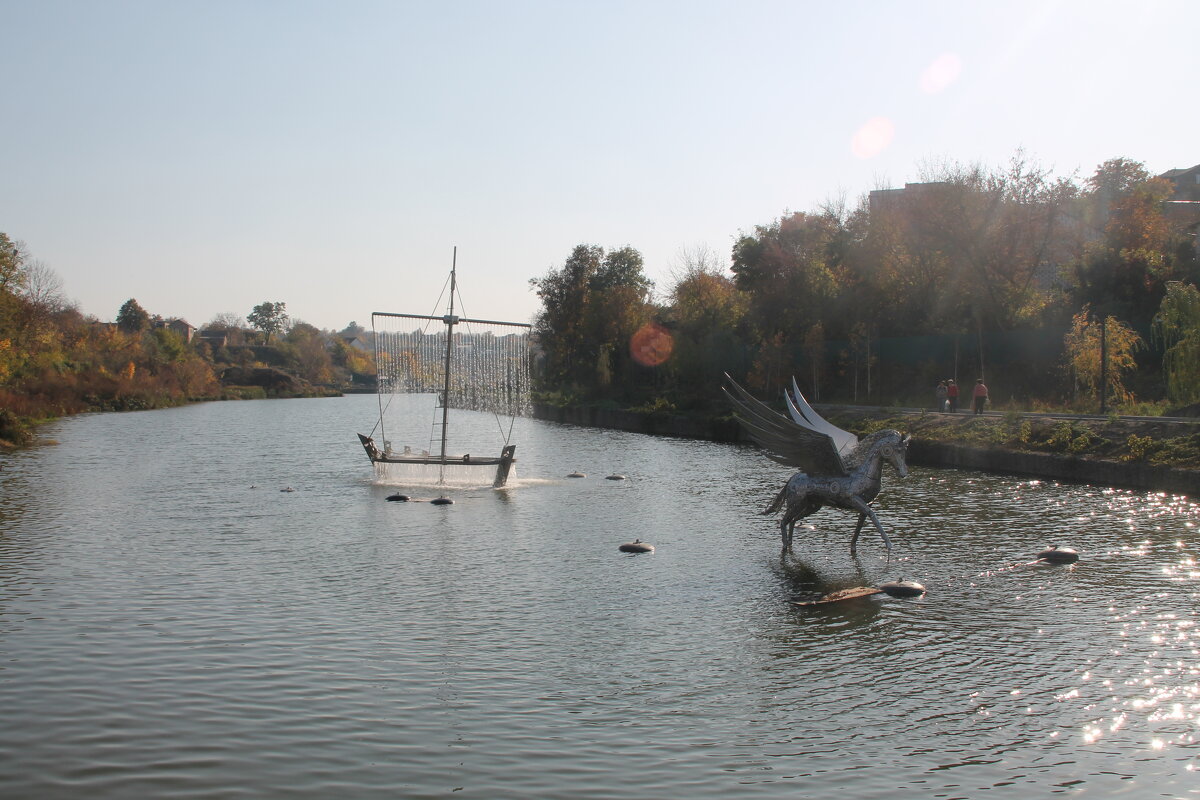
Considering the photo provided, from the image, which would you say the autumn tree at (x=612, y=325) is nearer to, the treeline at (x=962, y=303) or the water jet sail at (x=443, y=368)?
the treeline at (x=962, y=303)

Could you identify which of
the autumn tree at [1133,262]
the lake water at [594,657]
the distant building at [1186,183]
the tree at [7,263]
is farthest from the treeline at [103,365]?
the distant building at [1186,183]

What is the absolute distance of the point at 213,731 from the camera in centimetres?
888

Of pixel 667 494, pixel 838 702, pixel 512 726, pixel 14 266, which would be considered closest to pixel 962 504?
pixel 667 494

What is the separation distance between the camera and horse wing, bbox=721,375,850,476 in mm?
16484

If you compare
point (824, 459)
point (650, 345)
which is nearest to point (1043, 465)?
point (824, 459)

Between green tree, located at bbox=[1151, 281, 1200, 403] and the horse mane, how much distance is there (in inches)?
752

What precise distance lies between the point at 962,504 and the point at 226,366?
145115 millimetres

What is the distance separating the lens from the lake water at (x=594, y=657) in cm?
805

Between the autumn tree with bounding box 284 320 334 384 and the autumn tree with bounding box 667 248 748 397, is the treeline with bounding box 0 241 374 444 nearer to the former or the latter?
the autumn tree with bounding box 284 320 334 384

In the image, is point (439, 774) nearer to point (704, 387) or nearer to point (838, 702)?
point (838, 702)

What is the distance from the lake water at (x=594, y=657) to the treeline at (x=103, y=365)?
33.7 metres

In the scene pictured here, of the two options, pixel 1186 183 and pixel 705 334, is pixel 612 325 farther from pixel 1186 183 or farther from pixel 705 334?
pixel 1186 183

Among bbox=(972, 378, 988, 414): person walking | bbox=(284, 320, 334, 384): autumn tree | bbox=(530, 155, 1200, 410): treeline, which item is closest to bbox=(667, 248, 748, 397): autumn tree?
bbox=(530, 155, 1200, 410): treeline

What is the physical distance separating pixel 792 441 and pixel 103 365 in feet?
319
